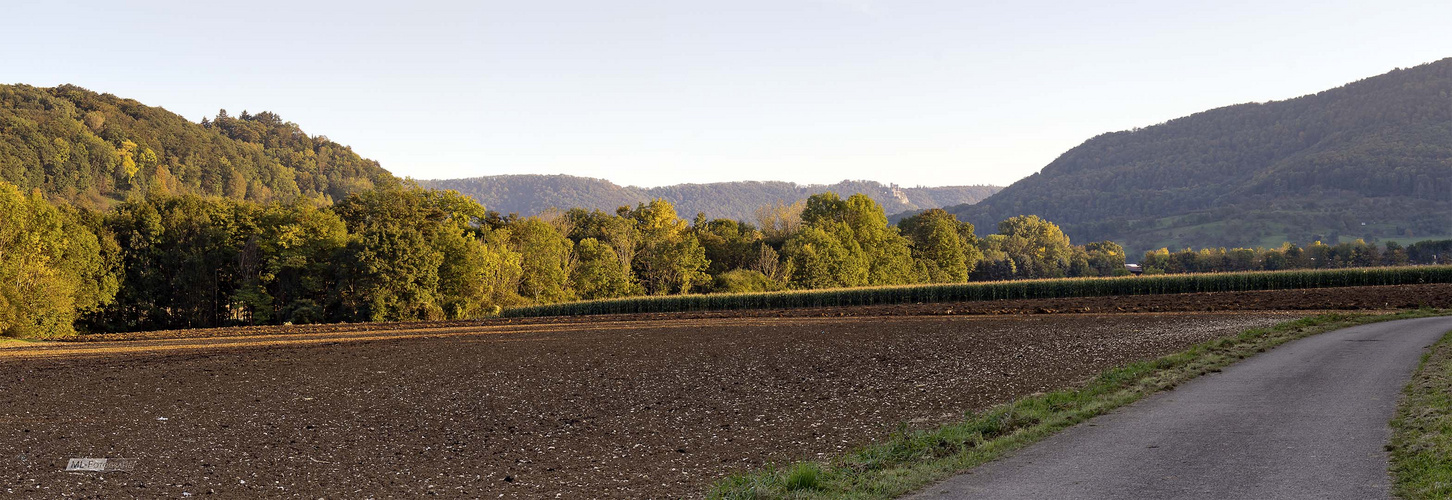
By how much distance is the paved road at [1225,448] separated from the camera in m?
9.59

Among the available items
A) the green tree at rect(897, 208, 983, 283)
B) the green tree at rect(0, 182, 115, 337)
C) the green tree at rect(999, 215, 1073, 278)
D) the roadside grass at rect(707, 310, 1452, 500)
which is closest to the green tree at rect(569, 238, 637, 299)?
the green tree at rect(897, 208, 983, 283)

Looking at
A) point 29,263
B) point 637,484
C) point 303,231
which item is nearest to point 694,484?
point 637,484

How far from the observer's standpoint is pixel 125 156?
5399 inches

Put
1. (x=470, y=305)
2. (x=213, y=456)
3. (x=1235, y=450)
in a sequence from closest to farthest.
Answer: (x=1235, y=450) < (x=213, y=456) < (x=470, y=305)

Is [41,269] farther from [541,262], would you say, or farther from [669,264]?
[669,264]

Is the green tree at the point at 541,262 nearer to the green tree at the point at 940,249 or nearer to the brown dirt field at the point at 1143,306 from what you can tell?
the brown dirt field at the point at 1143,306

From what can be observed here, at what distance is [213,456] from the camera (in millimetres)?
14625

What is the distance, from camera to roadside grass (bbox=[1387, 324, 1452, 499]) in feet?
29.8

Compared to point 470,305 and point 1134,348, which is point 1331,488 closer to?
point 1134,348

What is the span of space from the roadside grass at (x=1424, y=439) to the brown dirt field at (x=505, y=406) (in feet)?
20.8

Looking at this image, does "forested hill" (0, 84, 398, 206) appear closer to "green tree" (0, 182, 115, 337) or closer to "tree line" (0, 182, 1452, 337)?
"tree line" (0, 182, 1452, 337)

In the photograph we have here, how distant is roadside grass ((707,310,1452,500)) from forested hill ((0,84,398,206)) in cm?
8802

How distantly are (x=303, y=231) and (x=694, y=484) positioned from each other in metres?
74.3

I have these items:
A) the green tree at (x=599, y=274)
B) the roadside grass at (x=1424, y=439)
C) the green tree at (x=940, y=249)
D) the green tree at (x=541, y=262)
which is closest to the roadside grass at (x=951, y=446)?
the roadside grass at (x=1424, y=439)
